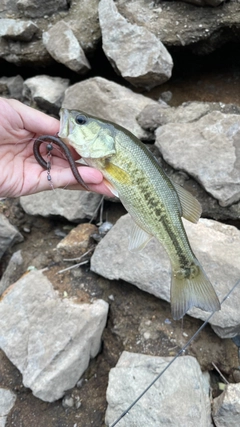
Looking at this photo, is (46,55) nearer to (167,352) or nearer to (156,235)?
(156,235)

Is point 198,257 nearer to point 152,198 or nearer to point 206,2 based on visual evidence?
point 152,198

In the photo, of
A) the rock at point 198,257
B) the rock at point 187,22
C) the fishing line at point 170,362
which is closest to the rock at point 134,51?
the rock at point 187,22

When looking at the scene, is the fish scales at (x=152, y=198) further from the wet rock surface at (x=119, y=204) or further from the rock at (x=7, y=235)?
the rock at (x=7, y=235)

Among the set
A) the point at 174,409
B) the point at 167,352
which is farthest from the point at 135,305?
the point at 174,409

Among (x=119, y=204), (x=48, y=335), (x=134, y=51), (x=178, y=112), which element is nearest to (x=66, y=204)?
(x=119, y=204)

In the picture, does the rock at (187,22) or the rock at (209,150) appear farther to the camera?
the rock at (187,22)

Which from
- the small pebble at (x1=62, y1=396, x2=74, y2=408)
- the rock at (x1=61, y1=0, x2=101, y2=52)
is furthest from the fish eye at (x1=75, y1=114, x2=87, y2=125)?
the rock at (x1=61, y1=0, x2=101, y2=52)
